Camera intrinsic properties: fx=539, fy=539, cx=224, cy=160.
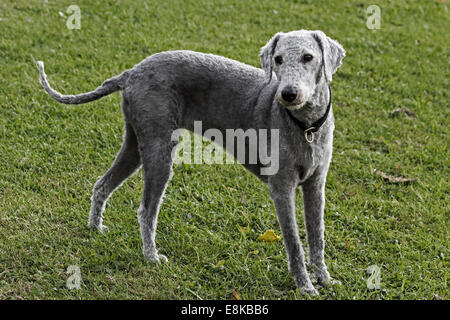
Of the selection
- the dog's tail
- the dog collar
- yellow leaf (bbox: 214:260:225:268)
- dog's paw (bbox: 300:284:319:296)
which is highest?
the dog's tail

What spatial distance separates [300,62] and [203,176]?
7.28 feet

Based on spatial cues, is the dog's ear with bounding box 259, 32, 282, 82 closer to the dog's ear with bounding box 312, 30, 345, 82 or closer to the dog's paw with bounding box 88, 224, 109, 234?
the dog's ear with bounding box 312, 30, 345, 82

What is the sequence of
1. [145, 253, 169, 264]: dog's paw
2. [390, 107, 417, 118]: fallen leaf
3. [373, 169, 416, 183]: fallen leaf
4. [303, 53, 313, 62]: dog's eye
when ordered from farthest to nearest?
[390, 107, 417, 118]: fallen leaf → [373, 169, 416, 183]: fallen leaf → [145, 253, 169, 264]: dog's paw → [303, 53, 313, 62]: dog's eye

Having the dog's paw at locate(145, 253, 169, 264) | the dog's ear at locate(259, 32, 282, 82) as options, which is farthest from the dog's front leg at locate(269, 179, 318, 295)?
the dog's paw at locate(145, 253, 169, 264)

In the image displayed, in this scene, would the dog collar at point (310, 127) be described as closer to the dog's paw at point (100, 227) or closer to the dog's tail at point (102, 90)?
the dog's tail at point (102, 90)

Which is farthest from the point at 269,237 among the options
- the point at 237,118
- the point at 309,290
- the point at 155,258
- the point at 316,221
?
the point at 237,118

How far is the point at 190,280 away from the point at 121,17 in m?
5.23

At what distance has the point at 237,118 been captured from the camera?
3730 millimetres

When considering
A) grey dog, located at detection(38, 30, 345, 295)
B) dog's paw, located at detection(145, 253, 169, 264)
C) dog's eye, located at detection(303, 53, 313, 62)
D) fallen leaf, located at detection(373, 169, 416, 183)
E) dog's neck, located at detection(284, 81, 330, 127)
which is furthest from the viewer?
fallen leaf, located at detection(373, 169, 416, 183)

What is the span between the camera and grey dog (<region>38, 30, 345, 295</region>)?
3.41 metres

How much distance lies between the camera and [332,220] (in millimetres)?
4562

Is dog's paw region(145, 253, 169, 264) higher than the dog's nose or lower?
lower

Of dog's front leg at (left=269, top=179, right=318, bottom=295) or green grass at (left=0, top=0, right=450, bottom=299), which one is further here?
green grass at (left=0, top=0, right=450, bottom=299)
